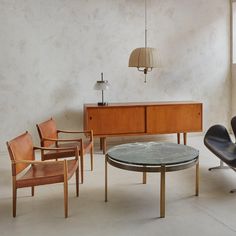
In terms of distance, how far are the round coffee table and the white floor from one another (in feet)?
0.69

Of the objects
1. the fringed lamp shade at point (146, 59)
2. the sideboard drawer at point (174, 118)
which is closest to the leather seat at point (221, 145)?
the sideboard drawer at point (174, 118)

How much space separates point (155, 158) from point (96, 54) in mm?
2863

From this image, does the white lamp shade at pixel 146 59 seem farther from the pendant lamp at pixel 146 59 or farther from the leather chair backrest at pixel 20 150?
the leather chair backrest at pixel 20 150

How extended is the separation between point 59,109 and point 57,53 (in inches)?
35.1

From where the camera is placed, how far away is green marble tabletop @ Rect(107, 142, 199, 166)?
9.96 feet

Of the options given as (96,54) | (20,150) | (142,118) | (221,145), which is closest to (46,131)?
(20,150)

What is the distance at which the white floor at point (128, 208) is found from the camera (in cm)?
271

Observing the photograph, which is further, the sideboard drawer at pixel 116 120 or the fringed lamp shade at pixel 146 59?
the sideboard drawer at pixel 116 120

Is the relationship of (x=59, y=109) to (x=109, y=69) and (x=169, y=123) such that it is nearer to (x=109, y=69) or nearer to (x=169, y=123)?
(x=109, y=69)

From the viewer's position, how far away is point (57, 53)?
17.5ft

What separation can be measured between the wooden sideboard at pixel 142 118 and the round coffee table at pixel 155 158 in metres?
1.50

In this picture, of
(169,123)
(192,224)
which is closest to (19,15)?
(169,123)

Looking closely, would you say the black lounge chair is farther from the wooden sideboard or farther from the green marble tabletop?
the wooden sideboard

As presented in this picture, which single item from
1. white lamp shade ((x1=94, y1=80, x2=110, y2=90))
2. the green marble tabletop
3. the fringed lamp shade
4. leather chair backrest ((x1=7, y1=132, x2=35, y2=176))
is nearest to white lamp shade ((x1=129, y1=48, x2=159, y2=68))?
the fringed lamp shade
